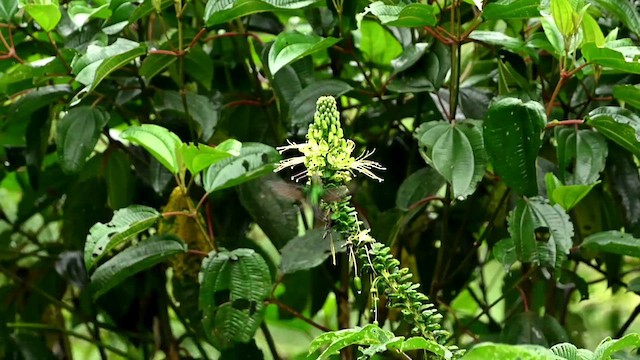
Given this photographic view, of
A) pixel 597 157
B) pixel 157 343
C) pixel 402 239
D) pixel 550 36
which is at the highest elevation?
pixel 550 36

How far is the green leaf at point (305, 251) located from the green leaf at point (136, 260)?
117mm

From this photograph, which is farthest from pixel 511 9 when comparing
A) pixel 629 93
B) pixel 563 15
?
pixel 629 93

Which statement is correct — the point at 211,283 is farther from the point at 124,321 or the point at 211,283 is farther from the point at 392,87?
the point at 124,321

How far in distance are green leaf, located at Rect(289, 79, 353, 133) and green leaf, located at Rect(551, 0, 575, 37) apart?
25 cm

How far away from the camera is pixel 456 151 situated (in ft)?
3.06

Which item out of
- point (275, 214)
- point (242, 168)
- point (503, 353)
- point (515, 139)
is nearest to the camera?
point (503, 353)

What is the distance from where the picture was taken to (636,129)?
946mm

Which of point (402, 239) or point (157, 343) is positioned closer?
point (402, 239)

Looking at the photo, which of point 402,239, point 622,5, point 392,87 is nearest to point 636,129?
point 622,5

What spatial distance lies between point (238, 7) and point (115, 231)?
0.26 m

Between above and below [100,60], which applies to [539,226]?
below

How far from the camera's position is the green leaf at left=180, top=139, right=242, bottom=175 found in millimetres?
859

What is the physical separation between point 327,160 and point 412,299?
0.11 meters

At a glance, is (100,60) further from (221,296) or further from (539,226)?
(539,226)
